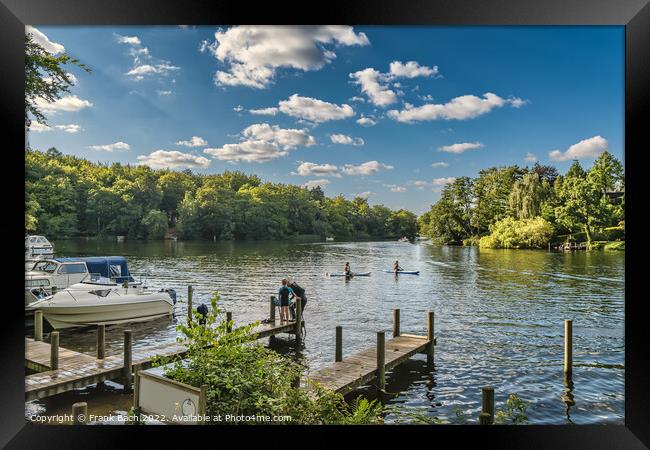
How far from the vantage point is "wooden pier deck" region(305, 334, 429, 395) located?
5043 mm

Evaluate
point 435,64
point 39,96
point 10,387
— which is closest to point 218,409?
point 10,387

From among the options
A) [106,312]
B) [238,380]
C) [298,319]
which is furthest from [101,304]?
[238,380]

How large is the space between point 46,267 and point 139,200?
240 cm

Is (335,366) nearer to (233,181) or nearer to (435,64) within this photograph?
(435,64)

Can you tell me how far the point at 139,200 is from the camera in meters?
10.0

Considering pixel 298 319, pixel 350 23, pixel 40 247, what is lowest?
pixel 298 319

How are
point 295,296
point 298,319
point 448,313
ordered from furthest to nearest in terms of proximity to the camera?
1. point 448,313
2. point 295,296
3. point 298,319

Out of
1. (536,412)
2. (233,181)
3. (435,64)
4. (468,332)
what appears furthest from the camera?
(233,181)

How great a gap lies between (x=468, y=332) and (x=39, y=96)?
867 cm

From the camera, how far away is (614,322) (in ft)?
32.5

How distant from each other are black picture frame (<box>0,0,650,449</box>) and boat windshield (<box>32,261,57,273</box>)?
7.02m

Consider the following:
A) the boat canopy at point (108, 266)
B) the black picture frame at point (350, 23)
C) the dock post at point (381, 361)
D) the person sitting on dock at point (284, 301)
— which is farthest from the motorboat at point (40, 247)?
the dock post at point (381, 361)

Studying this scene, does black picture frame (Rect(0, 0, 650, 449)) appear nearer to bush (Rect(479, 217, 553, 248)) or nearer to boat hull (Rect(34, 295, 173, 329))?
boat hull (Rect(34, 295, 173, 329))

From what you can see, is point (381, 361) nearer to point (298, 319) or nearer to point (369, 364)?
point (369, 364)
